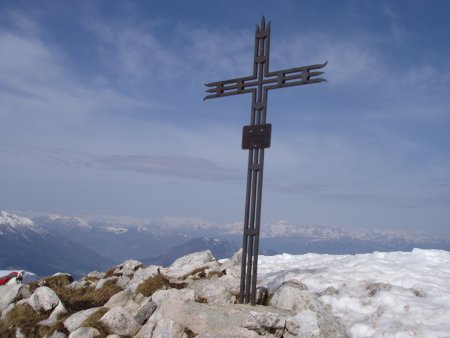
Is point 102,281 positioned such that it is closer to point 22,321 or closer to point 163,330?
point 22,321

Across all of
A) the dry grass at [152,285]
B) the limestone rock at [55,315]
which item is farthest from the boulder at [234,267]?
the limestone rock at [55,315]

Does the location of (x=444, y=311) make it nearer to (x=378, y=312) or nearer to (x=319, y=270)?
(x=378, y=312)

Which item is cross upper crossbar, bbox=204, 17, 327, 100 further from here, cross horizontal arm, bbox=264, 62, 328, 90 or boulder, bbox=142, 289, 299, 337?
boulder, bbox=142, 289, 299, 337

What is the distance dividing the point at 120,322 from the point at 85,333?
1.05m

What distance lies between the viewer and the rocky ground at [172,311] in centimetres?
1126

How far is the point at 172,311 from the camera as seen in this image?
38.9 ft

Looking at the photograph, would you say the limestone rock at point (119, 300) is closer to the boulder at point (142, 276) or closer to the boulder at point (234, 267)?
the boulder at point (142, 276)

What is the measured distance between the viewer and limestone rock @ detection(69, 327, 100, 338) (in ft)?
39.7

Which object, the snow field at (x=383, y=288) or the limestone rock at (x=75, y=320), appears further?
the limestone rock at (x=75, y=320)

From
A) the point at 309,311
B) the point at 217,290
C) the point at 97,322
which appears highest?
the point at 217,290

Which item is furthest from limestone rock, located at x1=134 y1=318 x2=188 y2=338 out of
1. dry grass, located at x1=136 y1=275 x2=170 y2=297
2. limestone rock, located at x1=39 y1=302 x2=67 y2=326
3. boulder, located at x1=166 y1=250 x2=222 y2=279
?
boulder, located at x1=166 y1=250 x2=222 y2=279

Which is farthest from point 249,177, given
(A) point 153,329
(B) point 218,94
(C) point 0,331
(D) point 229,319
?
(C) point 0,331

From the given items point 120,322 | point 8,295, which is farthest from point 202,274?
point 8,295

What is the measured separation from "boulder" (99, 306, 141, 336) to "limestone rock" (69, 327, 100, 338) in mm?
353
